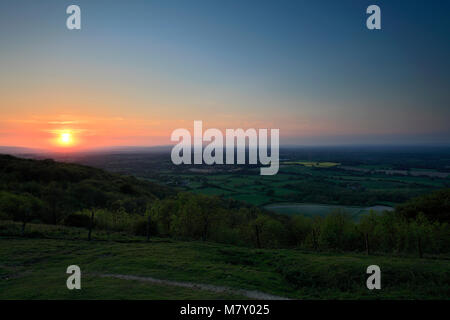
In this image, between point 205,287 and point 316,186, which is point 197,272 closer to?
point 205,287

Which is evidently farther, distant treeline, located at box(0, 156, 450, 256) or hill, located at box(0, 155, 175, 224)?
hill, located at box(0, 155, 175, 224)

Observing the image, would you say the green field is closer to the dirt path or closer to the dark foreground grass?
the dark foreground grass

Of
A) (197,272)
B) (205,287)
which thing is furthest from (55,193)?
(205,287)

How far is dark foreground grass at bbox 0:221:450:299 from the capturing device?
11359 mm

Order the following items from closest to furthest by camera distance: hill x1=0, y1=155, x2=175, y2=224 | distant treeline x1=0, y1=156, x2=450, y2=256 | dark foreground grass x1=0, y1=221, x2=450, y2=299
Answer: dark foreground grass x1=0, y1=221, x2=450, y2=299 → distant treeline x1=0, y1=156, x2=450, y2=256 → hill x1=0, y1=155, x2=175, y2=224

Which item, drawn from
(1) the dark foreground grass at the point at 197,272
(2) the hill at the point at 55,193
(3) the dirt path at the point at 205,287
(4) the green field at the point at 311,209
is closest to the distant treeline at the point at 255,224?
(2) the hill at the point at 55,193

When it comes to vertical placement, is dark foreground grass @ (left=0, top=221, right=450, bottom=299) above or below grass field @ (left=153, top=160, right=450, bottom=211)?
above

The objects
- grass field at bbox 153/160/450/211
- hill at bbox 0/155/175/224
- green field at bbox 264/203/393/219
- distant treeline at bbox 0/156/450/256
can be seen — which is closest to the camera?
distant treeline at bbox 0/156/450/256

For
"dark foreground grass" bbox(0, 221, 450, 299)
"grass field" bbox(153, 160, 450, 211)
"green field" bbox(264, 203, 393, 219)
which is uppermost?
"dark foreground grass" bbox(0, 221, 450, 299)

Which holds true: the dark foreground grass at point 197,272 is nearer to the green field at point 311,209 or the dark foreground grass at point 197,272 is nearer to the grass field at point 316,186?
the green field at point 311,209

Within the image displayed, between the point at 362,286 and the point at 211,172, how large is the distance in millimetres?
109956

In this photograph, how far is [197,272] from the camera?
1442 centimetres

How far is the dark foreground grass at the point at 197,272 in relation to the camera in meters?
11.4

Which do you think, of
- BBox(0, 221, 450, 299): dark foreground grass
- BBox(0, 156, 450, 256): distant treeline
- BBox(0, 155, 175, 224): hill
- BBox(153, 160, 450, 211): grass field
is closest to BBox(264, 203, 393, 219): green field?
BBox(153, 160, 450, 211): grass field
